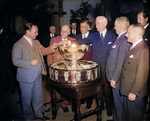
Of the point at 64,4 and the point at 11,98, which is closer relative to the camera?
the point at 11,98

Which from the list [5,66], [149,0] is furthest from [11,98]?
[149,0]

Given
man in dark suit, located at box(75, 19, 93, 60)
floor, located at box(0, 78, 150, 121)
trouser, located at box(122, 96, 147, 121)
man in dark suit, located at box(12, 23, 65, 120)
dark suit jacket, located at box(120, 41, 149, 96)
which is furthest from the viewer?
man in dark suit, located at box(75, 19, 93, 60)

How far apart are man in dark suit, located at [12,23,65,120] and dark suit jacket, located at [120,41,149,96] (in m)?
1.39

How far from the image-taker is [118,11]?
880cm

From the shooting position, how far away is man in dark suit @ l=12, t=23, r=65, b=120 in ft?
7.96

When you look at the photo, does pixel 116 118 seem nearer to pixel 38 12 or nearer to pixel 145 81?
pixel 145 81

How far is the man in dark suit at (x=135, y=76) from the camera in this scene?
5.90 ft

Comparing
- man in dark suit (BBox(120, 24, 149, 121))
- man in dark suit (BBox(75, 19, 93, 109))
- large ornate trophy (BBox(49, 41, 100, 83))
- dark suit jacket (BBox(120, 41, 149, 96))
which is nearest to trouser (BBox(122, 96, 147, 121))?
man in dark suit (BBox(120, 24, 149, 121))

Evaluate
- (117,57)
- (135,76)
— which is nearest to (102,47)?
(117,57)

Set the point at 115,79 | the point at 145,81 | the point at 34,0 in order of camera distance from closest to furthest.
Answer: the point at 145,81 < the point at 115,79 < the point at 34,0

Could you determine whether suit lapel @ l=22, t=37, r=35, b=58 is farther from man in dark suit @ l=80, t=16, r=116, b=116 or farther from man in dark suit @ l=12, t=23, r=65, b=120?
man in dark suit @ l=80, t=16, r=116, b=116

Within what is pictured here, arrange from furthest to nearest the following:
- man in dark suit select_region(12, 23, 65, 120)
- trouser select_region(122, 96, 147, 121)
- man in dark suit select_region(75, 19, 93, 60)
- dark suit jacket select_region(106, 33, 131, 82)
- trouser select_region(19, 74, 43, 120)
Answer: man in dark suit select_region(75, 19, 93, 60)
trouser select_region(19, 74, 43, 120)
man in dark suit select_region(12, 23, 65, 120)
dark suit jacket select_region(106, 33, 131, 82)
trouser select_region(122, 96, 147, 121)

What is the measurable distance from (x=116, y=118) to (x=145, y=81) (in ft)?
3.29

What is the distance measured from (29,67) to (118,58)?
1411 mm
